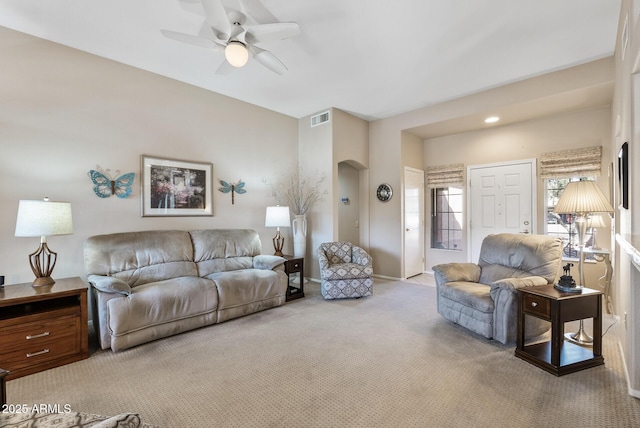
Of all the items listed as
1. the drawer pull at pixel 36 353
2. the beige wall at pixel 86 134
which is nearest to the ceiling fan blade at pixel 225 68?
the beige wall at pixel 86 134

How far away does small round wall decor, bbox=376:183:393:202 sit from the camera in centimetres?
550

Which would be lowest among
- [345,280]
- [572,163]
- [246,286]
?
[345,280]

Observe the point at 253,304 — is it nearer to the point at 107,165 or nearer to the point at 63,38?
the point at 107,165

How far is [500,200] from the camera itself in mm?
5094

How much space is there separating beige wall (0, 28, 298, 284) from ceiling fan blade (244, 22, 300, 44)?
1.97m

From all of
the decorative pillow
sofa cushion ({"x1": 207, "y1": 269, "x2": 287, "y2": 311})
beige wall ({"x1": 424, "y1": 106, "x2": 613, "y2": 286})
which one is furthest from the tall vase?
the decorative pillow

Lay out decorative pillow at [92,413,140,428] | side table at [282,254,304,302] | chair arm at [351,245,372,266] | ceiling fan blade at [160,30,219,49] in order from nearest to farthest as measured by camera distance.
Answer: decorative pillow at [92,413,140,428] → ceiling fan blade at [160,30,219,49] → side table at [282,254,304,302] → chair arm at [351,245,372,266]

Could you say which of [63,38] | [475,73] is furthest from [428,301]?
[63,38]

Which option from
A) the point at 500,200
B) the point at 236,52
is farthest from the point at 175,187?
the point at 500,200

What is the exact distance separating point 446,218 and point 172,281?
195 inches

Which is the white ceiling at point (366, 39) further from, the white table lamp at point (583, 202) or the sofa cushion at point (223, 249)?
the sofa cushion at point (223, 249)

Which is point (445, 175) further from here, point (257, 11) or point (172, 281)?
point (172, 281)

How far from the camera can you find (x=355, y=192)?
664 centimetres

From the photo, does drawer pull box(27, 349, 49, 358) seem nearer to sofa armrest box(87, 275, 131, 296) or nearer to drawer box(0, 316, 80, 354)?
drawer box(0, 316, 80, 354)
